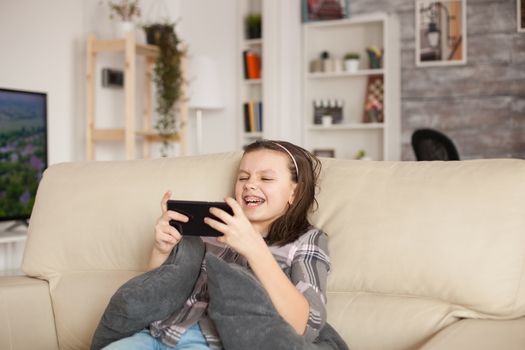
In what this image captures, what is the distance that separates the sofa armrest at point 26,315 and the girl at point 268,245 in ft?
1.37

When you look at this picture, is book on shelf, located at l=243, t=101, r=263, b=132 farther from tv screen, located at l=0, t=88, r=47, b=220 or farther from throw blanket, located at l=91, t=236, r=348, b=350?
throw blanket, located at l=91, t=236, r=348, b=350

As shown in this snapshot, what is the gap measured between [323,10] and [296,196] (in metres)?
3.84

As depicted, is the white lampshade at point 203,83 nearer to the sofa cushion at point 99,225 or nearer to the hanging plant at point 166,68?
the hanging plant at point 166,68

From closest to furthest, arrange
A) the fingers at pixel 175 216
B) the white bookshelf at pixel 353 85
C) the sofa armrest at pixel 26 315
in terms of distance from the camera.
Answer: the fingers at pixel 175 216, the sofa armrest at pixel 26 315, the white bookshelf at pixel 353 85

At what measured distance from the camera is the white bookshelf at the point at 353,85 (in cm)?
518

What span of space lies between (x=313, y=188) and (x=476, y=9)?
3.75 meters

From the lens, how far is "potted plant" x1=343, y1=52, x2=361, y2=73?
17.2 feet

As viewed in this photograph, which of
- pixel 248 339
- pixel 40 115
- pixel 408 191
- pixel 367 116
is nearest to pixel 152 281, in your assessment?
pixel 248 339

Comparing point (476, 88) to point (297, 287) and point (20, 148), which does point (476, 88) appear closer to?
point (20, 148)

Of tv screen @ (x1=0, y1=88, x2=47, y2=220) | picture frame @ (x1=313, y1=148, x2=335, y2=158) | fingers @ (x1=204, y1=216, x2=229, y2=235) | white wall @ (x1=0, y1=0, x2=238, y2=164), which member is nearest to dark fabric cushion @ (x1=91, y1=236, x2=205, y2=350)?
fingers @ (x1=204, y1=216, x2=229, y2=235)

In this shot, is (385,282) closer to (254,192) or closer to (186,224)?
(254,192)

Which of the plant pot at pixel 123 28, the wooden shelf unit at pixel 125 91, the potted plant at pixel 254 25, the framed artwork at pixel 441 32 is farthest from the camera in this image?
the potted plant at pixel 254 25

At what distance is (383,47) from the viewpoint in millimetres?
5188

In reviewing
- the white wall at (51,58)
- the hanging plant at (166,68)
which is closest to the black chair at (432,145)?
the hanging plant at (166,68)
